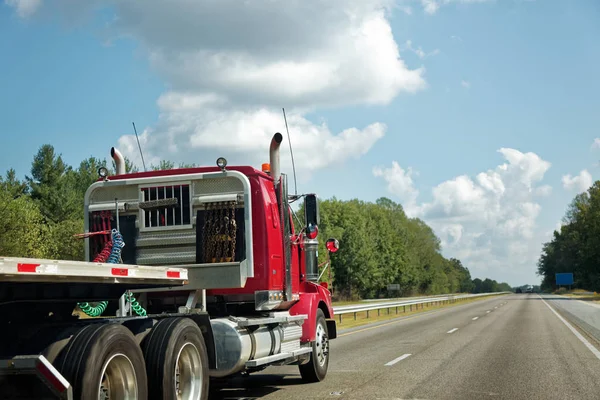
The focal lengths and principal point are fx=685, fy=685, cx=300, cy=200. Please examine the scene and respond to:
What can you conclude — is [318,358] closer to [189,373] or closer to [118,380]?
[189,373]

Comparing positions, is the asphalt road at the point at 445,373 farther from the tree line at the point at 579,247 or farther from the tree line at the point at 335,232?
the tree line at the point at 579,247

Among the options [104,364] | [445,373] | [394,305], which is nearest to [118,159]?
[104,364]

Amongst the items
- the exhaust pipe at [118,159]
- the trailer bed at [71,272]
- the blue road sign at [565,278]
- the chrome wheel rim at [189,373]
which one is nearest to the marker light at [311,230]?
the exhaust pipe at [118,159]

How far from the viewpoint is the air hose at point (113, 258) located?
26.3ft

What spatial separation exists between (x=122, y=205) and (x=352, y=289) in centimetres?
7936

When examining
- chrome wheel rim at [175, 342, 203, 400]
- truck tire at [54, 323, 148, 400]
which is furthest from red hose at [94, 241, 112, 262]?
truck tire at [54, 323, 148, 400]

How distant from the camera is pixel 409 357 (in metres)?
13.4

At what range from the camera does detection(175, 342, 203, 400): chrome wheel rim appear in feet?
21.9

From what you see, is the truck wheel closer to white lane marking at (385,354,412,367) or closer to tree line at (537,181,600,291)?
white lane marking at (385,354,412,367)

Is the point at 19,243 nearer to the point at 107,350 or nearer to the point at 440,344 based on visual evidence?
the point at 440,344

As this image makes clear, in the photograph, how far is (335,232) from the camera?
8412 centimetres

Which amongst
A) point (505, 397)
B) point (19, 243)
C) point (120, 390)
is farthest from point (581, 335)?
point (19, 243)

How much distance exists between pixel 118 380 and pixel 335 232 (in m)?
78.9

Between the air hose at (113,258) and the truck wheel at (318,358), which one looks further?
the truck wheel at (318,358)
